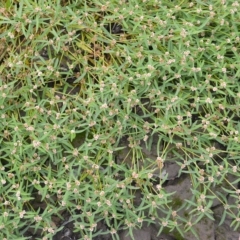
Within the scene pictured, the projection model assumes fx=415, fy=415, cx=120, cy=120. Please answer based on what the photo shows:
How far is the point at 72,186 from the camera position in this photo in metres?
1.71

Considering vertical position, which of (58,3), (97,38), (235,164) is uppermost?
(58,3)

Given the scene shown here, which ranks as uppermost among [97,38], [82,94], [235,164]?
[97,38]

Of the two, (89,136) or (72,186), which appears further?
(89,136)

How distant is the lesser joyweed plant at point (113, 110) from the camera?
1.74 meters

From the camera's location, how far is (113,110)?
178 centimetres

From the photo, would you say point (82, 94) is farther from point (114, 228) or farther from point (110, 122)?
point (114, 228)

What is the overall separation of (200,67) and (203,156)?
0.39 metres

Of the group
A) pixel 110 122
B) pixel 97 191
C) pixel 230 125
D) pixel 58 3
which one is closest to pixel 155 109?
pixel 110 122

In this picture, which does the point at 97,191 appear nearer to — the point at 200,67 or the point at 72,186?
the point at 72,186

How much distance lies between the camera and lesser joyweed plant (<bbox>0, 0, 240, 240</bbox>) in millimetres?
1743

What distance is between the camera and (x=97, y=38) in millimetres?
1901

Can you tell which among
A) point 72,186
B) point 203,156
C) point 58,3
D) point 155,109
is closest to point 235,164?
point 203,156

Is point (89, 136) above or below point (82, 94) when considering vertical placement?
below

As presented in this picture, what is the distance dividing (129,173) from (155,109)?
0.31m
